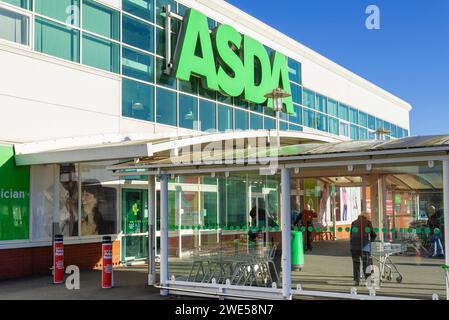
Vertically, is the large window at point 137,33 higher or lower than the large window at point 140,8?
lower

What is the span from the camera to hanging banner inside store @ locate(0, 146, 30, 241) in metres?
12.2

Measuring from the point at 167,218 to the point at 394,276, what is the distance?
422 cm

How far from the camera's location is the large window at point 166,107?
54.3 feet

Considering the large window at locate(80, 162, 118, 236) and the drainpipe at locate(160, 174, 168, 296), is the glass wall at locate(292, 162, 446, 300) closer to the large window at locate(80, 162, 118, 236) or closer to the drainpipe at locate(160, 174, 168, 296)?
the drainpipe at locate(160, 174, 168, 296)

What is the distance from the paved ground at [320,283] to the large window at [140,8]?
25.9 ft

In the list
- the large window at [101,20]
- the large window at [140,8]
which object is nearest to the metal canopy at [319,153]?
the large window at [101,20]

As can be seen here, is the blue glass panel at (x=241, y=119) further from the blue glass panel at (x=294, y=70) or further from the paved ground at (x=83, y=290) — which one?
the paved ground at (x=83, y=290)

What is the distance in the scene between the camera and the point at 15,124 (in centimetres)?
1251

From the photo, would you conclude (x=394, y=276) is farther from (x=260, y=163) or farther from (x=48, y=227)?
(x=48, y=227)

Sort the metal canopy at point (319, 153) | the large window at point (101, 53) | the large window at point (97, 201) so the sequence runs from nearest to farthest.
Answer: the metal canopy at point (319, 153) → the large window at point (97, 201) → the large window at point (101, 53)

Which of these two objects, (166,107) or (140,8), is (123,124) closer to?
(166,107)

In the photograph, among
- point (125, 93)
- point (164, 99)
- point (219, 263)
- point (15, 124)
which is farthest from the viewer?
point (164, 99)
